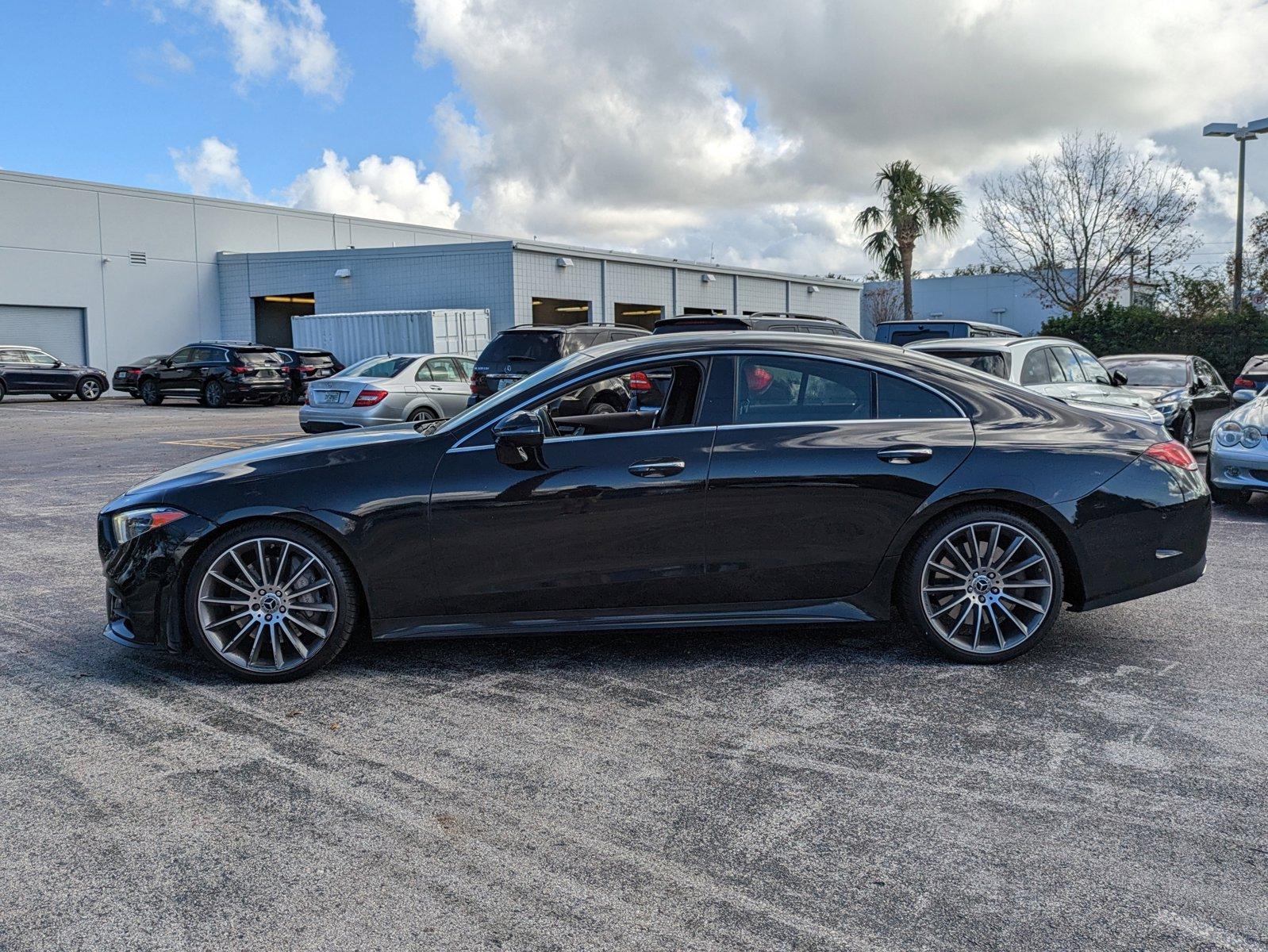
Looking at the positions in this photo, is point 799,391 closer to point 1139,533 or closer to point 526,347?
point 1139,533

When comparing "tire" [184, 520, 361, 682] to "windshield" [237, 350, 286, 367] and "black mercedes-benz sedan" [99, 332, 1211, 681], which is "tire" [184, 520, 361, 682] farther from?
"windshield" [237, 350, 286, 367]

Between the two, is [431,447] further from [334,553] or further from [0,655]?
[0,655]

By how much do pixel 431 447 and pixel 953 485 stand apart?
7.65ft

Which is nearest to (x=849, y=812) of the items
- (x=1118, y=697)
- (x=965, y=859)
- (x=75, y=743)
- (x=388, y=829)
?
(x=965, y=859)

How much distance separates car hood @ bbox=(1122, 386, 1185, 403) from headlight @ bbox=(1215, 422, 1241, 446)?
11.9 feet

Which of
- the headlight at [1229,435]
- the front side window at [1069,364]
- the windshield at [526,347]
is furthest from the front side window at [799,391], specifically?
the windshield at [526,347]

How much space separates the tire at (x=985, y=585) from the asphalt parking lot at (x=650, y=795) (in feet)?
0.44

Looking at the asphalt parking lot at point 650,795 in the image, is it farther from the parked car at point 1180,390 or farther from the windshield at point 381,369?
the windshield at point 381,369

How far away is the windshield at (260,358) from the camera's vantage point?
28.8 m

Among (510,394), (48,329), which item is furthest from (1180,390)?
(48,329)

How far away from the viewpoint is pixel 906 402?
5.07 metres

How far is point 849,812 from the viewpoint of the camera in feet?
11.3

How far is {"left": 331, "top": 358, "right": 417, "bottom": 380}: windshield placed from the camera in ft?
55.0

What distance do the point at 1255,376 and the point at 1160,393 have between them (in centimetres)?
337
